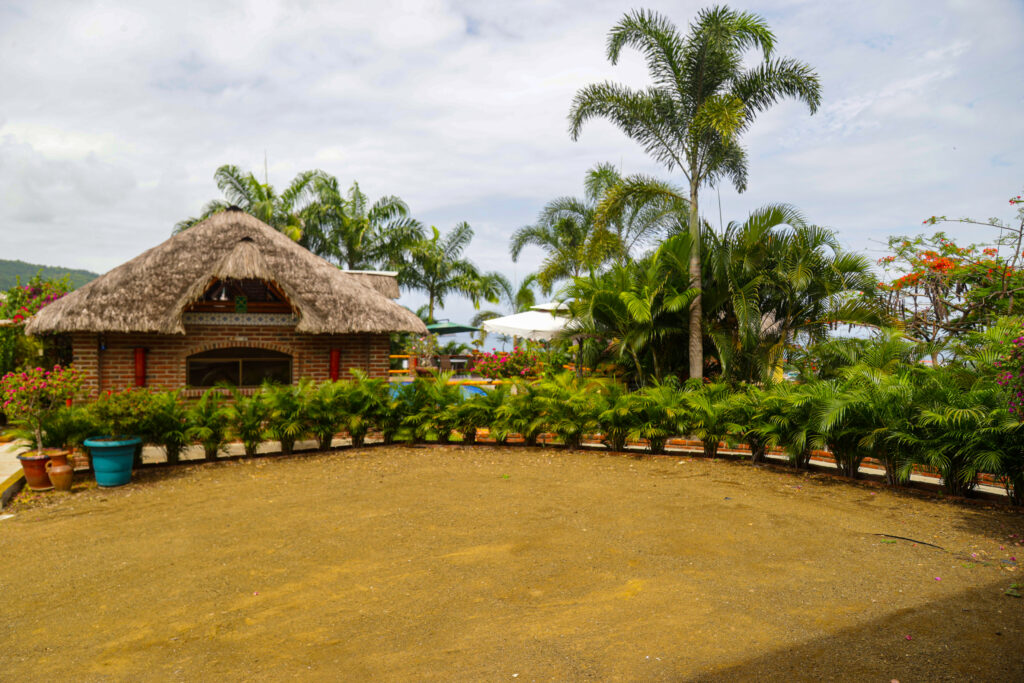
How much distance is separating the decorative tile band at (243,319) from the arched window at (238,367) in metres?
0.57

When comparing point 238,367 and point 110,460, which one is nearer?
point 110,460

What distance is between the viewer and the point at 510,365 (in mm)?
16922

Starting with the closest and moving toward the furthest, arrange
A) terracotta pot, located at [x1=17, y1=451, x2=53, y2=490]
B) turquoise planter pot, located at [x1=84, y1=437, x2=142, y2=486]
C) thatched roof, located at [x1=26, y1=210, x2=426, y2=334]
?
terracotta pot, located at [x1=17, y1=451, x2=53, y2=490], turquoise planter pot, located at [x1=84, y1=437, x2=142, y2=486], thatched roof, located at [x1=26, y1=210, x2=426, y2=334]

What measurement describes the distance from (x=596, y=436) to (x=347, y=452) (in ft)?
13.0

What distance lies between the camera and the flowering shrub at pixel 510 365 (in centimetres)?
1677

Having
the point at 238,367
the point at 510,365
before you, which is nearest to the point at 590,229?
the point at 510,365

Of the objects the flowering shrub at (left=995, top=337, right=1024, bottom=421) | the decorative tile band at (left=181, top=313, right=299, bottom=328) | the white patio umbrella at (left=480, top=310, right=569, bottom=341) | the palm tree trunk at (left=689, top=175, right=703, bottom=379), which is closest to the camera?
the flowering shrub at (left=995, top=337, right=1024, bottom=421)

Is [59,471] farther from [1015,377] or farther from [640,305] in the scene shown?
[1015,377]

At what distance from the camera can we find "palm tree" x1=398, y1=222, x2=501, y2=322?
1116 inches

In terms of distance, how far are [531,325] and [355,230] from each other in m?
15.1

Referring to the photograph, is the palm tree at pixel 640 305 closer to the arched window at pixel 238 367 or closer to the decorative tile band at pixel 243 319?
the decorative tile band at pixel 243 319

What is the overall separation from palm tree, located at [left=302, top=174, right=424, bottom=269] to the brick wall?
52.3ft

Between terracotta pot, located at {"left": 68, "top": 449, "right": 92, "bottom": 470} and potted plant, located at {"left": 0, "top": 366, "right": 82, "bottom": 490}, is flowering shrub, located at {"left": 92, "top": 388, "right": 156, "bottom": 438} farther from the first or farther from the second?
terracotta pot, located at {"left": 68, "top": 449, "right": 92, "bottom": 470}

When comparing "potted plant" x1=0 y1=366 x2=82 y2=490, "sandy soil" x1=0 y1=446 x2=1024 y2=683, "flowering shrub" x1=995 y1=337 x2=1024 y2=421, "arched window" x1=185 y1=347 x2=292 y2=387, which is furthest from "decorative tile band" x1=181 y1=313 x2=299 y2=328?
"flowering shrub" x1=995 y1=337 x2=1024 y2=421
